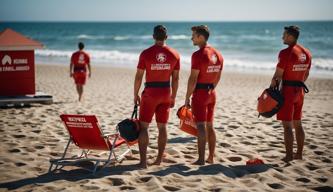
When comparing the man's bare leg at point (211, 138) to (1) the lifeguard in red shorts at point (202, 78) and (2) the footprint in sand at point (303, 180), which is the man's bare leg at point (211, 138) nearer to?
(1) the lifeguard in red shorts at point (202, 78)

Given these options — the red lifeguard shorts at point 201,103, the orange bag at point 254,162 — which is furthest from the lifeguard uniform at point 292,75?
the red lifeguard shorts at point 201,103

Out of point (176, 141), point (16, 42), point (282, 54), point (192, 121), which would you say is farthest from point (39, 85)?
point (282, 54)

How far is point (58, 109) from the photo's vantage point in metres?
8.74

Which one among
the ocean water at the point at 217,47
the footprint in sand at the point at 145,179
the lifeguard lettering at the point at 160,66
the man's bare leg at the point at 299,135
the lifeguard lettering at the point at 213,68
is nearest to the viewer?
the footprint in sand at the point at 145,179

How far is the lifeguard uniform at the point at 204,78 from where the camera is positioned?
462 centimetres

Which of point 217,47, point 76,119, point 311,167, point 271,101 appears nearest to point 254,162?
point 311,167

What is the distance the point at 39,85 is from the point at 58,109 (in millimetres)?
5386

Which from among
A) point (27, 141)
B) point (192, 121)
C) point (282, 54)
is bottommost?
point (27, 141)

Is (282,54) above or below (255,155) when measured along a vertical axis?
above

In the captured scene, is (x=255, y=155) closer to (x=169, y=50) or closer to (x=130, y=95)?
(x=169, y=50)

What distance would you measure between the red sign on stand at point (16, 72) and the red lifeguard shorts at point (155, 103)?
5.22 meters

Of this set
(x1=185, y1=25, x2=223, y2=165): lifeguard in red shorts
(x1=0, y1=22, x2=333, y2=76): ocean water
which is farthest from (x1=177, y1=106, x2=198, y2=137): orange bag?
(x1=0, y1=22, x2=333, y2=76): ocean water

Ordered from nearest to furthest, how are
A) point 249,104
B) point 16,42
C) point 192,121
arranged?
point 192,121 < point 16,42 < point 249,104

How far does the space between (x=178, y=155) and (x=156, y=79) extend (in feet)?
4.46
